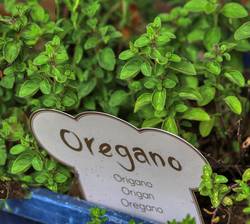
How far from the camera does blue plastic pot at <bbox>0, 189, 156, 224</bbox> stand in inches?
44.9

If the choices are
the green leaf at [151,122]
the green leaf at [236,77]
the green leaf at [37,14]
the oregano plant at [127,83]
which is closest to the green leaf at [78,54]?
the oregano plant at [127,83]

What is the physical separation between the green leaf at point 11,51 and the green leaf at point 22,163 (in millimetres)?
183

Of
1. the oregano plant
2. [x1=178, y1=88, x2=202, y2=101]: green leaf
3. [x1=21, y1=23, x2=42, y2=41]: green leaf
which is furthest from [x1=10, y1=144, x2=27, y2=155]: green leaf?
[x1=178, y1=88, x2=202, y2=101]: green leaf

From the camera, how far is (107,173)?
3.76 feet

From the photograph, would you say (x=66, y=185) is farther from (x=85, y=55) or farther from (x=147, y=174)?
(x=85, y=55)

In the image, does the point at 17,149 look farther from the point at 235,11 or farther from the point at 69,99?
the point at 235,11

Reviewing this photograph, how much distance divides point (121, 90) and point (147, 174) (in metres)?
0.21

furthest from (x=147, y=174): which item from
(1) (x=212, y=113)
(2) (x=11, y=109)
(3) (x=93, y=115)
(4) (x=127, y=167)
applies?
(2) (x=11, y=109)

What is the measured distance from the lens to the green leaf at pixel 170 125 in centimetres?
109

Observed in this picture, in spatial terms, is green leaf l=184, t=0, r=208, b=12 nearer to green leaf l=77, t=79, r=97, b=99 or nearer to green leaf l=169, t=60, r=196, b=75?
green leaf l=169, t=60, r=196, b=75

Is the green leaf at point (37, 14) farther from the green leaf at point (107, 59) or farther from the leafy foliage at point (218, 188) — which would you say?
the leafy foliage at point (218, 188)

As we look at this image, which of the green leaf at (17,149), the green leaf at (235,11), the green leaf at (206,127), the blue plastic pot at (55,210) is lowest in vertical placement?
the blue plastic pot at (55,210)

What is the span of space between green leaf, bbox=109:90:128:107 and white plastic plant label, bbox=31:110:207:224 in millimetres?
112

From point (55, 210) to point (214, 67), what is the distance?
42 cm
